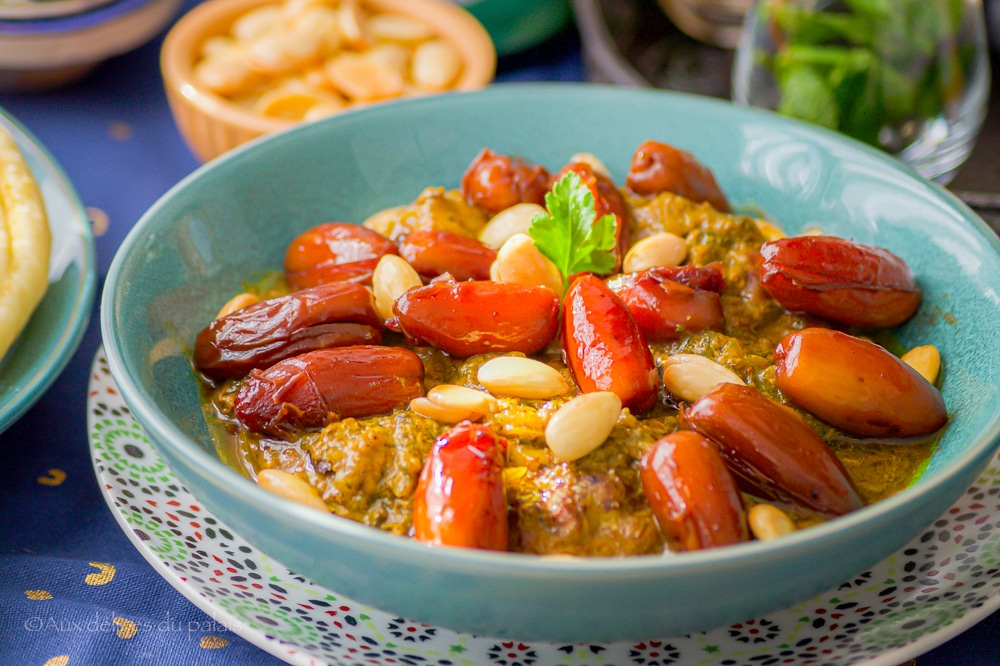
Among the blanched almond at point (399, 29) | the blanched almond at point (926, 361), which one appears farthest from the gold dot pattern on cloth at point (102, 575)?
the blanched almond at point (399, 29)

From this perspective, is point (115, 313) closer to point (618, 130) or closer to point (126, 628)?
point (126, 628)

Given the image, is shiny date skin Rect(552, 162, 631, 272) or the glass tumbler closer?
shiny date skin Rect(552, 162, 631, 272)

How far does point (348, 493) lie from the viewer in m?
1.30

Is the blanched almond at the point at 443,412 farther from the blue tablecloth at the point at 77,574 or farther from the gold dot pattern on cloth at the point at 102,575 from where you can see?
the gold dot pattern on cloth at the point at 102,575

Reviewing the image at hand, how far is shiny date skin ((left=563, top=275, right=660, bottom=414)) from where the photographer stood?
1.36 meters

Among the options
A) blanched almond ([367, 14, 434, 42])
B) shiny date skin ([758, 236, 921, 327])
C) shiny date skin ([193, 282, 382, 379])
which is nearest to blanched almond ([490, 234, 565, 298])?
shiny date skin ([193, 282, 382, 379])

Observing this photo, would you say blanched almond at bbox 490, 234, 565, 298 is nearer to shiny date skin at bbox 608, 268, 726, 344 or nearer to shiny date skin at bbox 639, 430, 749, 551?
shiny date skin at bbox 608, 268, 726, 344

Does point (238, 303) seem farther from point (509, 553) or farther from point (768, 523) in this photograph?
point (768, 523)

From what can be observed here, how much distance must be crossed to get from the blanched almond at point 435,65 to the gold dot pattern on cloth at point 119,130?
2.95 ft

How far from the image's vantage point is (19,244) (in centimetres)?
176

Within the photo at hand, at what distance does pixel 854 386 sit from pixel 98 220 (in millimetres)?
1992

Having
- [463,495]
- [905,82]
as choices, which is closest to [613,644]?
[463,495]

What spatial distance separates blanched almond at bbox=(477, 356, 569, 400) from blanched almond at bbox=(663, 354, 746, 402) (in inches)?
6.5

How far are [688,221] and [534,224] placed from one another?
1.15 ft
